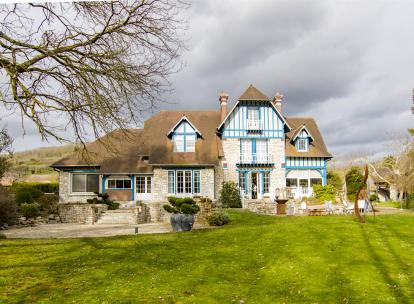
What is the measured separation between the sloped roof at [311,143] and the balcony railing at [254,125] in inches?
110

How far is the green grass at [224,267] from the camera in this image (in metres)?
7.05

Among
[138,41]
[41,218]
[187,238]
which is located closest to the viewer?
A: [138,41]

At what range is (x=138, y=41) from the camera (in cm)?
843

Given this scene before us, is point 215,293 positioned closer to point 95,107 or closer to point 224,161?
point 95,107

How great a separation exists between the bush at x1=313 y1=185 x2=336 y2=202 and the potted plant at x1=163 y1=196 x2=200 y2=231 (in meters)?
11.3

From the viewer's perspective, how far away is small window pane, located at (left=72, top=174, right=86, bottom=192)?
88.1 ft

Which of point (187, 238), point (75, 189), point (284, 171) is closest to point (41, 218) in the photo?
point (75, 189)

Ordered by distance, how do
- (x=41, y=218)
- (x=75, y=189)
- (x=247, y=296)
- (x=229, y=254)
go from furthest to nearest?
(x=75, y=189) → (x=41, y=218) → (x=229, y=254) → (x=247, y=296)

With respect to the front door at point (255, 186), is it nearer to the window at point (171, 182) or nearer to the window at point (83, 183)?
the window at point (171, 182)

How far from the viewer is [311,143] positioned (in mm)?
29203

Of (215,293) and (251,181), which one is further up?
(251,181)

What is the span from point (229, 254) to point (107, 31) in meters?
6.19

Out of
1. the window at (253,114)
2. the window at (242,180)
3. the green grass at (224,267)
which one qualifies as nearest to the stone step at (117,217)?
the window at (242,180)

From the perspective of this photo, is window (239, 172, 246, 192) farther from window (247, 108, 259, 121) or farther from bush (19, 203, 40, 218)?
bush (19, 203, 40, 218)
